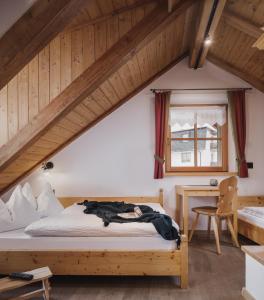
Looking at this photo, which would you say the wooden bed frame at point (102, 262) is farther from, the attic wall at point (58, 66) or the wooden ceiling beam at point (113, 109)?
the wooden ceiling beam at point (113, 109)

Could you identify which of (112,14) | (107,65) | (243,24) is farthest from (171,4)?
(243,24)

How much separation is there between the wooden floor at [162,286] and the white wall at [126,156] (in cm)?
167

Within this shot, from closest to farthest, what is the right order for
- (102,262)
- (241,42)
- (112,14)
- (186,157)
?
1. (102,262)
2. (112,14)
3. (241,42)
4. (186,157)

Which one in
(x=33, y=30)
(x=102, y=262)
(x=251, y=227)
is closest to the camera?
(x=33, y=30)

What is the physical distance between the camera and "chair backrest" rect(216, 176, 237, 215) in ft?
11.3

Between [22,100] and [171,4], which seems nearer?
[171,4]

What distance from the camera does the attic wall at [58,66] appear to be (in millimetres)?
2859

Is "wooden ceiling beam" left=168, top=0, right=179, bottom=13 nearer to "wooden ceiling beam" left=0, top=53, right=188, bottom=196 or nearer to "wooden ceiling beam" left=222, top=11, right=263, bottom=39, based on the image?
"wooden ceiling beam" left=222, top=11, right=263, bottom=39

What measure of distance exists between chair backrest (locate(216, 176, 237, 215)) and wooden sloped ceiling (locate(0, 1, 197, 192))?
186cm

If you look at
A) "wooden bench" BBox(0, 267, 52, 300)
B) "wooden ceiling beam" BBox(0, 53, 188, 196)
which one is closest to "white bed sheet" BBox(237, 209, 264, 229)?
"wooden ceiling beam" BBox(0, 53, 188, 196)

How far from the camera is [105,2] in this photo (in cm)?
269

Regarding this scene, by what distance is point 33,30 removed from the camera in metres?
1.68

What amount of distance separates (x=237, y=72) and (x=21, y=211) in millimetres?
3741

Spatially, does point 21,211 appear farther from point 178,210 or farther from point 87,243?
point 178,210
